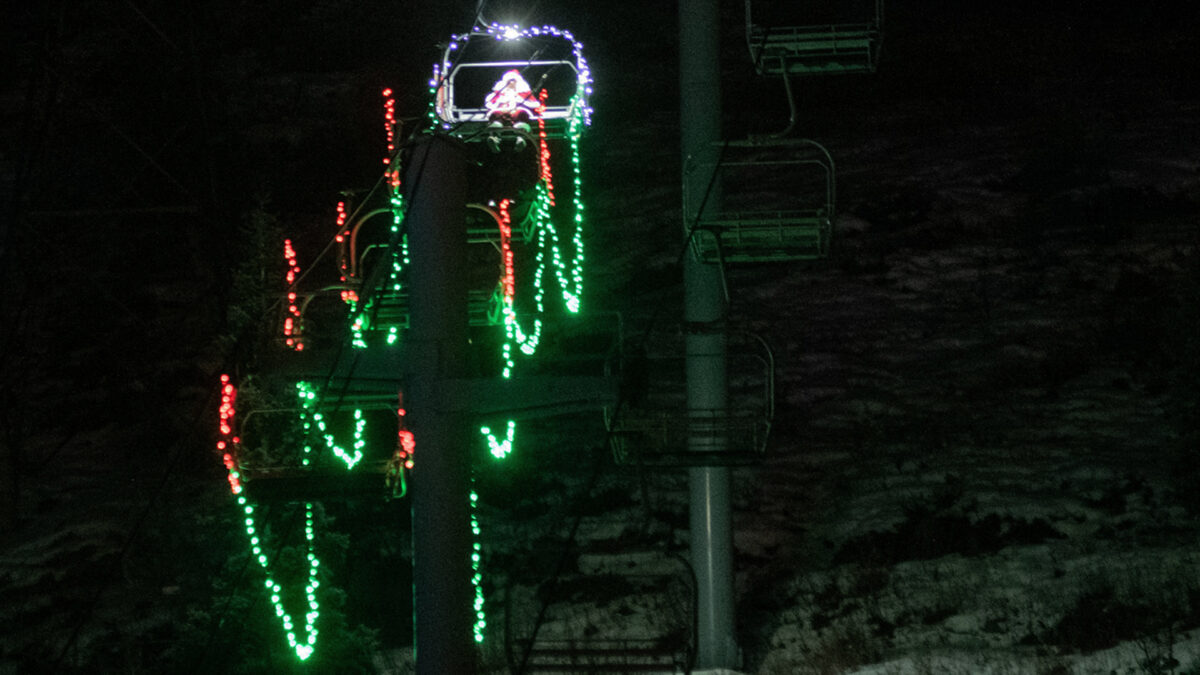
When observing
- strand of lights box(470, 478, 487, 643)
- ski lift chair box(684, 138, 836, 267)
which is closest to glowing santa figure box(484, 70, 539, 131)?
ski lift chair box(684, 138, 836, 267)

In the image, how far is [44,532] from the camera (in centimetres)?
1766

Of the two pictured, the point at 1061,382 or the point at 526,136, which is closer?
the point at 526,136

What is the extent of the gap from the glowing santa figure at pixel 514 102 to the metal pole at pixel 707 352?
1176 mm

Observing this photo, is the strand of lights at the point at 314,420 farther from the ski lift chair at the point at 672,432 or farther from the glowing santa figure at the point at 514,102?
the glowing santa figure at the point at 514,102

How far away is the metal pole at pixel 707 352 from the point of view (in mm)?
10703

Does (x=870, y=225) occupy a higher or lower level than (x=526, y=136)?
higher

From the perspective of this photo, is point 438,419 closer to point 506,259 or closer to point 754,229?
point 506,259

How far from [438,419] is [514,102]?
9.12ft

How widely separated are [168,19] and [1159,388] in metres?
12.5

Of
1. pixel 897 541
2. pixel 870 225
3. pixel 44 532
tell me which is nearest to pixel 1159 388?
pixel 897 541

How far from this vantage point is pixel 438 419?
7816 millimetres

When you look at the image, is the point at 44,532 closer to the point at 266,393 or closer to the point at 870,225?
the point at 266,393

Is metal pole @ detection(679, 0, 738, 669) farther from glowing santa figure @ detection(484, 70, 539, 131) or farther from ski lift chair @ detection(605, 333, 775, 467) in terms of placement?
glowing santa figure @ detection(484, 70, 539, 131)

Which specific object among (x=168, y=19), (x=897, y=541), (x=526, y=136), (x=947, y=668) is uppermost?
(x=168, y=19)
